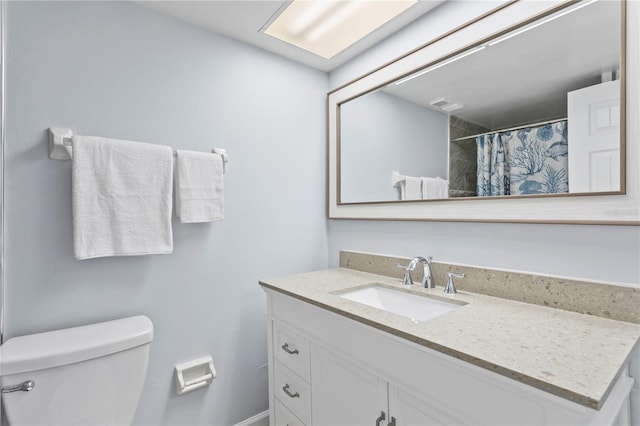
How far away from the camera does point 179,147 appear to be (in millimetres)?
1428

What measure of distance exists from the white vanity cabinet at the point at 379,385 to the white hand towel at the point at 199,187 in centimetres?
49

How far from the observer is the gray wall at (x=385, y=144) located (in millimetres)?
1391

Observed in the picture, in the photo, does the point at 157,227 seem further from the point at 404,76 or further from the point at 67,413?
the point at 404,76

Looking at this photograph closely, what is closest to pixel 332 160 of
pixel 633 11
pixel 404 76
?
pixel 404 76

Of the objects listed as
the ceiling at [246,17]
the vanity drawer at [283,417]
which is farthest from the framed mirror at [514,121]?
the vanity drawer at [283,417]

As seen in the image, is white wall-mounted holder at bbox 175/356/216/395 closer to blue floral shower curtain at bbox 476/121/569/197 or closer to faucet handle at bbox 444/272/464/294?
faucet handle at bbox 444/272/464/294

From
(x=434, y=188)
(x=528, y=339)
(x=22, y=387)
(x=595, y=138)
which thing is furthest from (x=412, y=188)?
(x=22, y=387)

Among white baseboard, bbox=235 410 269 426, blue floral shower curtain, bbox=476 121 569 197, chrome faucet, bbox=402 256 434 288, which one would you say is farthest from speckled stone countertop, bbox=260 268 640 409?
white baseboard, bbox=235 410 269 426

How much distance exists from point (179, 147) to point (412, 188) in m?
1.13

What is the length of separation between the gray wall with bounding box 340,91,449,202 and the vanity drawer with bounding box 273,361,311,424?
95cm

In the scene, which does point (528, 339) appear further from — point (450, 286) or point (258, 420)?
point (258, 420)

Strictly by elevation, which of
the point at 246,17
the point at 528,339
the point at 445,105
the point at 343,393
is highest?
the point at 246,17

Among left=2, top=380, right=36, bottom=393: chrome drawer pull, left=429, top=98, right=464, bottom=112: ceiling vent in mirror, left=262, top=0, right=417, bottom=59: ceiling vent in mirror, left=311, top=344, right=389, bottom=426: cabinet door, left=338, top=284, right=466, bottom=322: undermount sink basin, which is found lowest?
left=311, top=344, right=389, bottom=426: cabinet door

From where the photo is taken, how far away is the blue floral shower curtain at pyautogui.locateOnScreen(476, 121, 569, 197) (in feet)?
3.31
